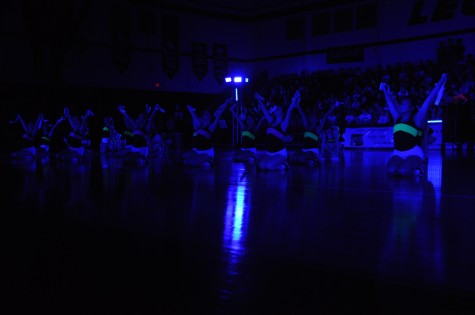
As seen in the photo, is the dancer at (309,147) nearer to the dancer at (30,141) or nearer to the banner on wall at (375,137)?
the banner on wall at (375,137)

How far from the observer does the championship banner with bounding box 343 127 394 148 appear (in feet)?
78.7

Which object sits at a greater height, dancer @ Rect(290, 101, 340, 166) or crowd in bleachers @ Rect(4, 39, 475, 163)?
crowd in bleachers @ Rect(4, 39, 475, 163)

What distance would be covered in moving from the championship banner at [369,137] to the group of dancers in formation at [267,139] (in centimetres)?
167

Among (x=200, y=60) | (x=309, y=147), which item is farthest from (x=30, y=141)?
(x=200, y=60)

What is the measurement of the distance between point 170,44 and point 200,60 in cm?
251

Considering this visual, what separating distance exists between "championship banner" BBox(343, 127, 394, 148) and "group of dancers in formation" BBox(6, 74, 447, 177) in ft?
5.49

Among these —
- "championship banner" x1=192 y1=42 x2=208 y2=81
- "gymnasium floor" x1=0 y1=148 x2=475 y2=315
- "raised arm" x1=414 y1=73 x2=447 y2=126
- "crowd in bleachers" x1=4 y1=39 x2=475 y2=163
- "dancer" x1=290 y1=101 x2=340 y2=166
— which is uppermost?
"championship banner" x1=192 y1=42 x2=208 y2=81

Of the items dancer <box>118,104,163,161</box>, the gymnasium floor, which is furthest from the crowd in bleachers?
the gymnasium floor

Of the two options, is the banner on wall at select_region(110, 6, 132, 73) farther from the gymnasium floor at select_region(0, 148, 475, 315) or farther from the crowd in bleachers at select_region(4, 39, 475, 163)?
the gymnasium floor at select_region(0, 148, 475, 315)

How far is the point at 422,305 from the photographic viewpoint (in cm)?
263

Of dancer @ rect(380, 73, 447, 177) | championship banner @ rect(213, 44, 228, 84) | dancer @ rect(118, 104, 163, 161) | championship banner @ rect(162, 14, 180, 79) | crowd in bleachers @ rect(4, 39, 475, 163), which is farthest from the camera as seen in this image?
championship banner @ rect(213, 44, 228, 84)

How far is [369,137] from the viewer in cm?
2506

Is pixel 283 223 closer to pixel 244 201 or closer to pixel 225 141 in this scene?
pixel 244 201

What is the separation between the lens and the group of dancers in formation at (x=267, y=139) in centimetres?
998
